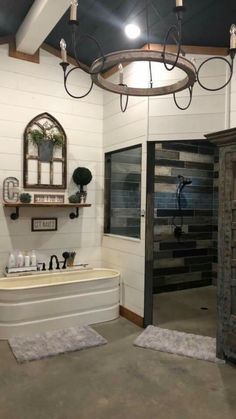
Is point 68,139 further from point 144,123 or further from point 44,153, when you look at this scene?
point 144,123

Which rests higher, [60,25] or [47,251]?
[60,25]

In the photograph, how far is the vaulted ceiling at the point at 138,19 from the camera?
9.39ft

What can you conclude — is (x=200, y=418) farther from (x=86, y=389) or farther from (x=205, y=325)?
(x=205, y=325)

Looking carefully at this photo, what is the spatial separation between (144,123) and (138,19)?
101cm

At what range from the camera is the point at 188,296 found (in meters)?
4.95

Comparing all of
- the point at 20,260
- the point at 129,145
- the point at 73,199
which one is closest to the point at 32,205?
the point at 73,199

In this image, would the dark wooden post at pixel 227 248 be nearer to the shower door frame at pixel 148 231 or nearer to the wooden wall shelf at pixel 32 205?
the shower door frame at pixel 148 231

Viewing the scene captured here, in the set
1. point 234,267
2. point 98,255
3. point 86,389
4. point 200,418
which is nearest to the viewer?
point 200,418

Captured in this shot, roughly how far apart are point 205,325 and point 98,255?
161 cm

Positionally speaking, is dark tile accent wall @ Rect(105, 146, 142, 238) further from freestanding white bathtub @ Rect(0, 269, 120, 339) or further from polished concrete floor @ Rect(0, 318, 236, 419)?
polished concrete floor @ Rect(0, 318, 236, 419)

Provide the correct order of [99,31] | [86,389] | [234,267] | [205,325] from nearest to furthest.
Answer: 1. [86,389]
2. [234,267]
3. [99,31]
4. [205,325]

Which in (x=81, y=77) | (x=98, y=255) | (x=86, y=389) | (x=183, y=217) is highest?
(x=81, y=77)

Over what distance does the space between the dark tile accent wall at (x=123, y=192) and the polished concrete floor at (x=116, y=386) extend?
146 cm

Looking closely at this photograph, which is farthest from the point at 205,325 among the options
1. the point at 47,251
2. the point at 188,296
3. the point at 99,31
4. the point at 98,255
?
the point at 99,31
